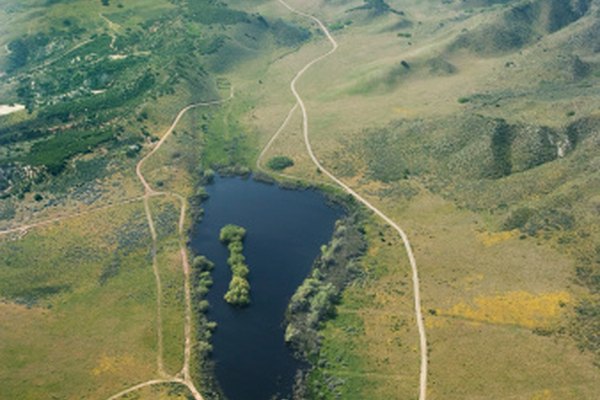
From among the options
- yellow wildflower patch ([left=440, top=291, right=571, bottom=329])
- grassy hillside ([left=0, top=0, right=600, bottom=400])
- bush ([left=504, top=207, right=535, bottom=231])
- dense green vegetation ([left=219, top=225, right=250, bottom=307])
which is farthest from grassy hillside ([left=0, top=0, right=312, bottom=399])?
bush ([left=504, top=207, right=535, bottom=231])

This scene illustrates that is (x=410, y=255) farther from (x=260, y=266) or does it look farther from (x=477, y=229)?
(x=260, y=266)

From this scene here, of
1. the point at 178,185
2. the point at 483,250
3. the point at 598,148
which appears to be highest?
the point at 598,148

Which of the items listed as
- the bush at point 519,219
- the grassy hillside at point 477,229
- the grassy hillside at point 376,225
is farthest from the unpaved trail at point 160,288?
the bush at point 519,219

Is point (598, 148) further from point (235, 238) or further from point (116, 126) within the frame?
point (116, 126)

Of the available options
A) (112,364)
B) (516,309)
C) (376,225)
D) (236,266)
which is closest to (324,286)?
(236,266)

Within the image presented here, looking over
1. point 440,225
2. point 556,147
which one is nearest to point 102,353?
point 440,225

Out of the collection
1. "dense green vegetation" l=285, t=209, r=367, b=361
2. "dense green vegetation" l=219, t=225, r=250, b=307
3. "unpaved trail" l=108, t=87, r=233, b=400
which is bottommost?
"unpaved trail" l=108, t=87, r=233, b=400

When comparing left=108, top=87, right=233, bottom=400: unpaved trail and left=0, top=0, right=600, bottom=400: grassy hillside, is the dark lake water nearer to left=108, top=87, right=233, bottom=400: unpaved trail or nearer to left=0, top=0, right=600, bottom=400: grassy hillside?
left=108, top=87, right=233, bottom=400: unpaved trail
